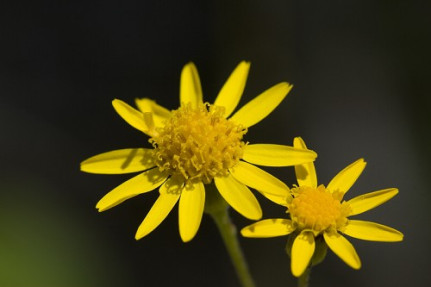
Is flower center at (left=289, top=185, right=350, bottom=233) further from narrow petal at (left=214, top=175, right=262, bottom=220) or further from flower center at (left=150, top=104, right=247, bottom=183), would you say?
flower center at (left=150, top=104, right=247, bottom=183)

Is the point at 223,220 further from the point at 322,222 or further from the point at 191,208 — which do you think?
the point at 322,222

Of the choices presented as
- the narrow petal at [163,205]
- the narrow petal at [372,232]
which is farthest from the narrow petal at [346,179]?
the narrow petal at [163,205]

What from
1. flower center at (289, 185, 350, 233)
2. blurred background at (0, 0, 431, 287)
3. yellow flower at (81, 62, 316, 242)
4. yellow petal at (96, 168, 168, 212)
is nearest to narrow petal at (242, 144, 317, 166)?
yellow flower at (81, 62, 316, 242)

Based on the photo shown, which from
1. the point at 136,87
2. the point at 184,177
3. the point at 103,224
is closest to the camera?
the point at 184,177

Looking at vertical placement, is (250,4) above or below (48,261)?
above

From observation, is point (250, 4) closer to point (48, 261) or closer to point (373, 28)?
point (373, 28)

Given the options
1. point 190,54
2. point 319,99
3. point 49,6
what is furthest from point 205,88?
point 49,6
